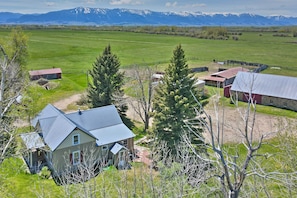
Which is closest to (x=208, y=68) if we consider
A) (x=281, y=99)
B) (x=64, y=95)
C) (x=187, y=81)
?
(x=281, y=99)

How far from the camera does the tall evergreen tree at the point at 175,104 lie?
20719 mm

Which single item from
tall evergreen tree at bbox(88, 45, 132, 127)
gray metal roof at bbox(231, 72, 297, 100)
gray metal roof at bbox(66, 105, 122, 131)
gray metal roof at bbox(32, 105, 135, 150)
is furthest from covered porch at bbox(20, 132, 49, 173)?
gray metal roof at bbox(231, 72, 297, 100)

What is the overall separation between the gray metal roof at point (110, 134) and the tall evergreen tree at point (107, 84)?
5.96 meters

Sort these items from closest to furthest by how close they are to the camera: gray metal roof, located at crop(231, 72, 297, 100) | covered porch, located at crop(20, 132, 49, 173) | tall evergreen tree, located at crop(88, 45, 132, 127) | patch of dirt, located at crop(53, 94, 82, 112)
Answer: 1. covered porch, located at crop(20, 132, 49, 173)
2. tall evergreen tree, located at crop(88, 45, 132, 127)
3. patch of dirt, located at crop(53, 94, 82, 112)
4. gray metal roof, located at crop(231, 72, 297, 100)

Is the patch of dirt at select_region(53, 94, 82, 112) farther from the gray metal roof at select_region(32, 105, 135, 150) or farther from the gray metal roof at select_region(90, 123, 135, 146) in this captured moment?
the gray metal roof at select_region(90, 123, 135, 146)

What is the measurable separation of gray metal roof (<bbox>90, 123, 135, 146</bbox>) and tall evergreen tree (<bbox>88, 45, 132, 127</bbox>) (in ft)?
19.6

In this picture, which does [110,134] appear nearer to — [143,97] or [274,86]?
[143,97]

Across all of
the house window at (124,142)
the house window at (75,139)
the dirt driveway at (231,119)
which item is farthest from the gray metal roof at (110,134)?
the dirt driveway at (231,119)

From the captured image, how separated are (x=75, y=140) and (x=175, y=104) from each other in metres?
7.98

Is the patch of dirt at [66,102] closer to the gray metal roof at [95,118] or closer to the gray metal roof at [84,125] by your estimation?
the gray metal roof at [84,125]

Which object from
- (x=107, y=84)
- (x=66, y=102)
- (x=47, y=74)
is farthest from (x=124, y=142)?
(x=47, y=74)

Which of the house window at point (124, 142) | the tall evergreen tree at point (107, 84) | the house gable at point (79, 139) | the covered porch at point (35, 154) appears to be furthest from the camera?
the tall evergreen tree at point (107, 84)

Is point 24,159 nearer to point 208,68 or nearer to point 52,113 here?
point 52,113

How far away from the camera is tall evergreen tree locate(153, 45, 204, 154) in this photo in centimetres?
2072
